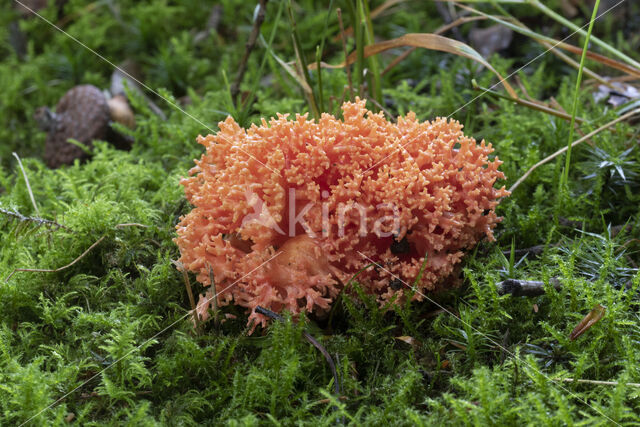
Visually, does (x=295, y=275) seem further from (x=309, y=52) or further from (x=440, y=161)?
(x=309, y=52)

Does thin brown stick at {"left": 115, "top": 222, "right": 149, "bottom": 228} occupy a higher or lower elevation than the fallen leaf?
lower

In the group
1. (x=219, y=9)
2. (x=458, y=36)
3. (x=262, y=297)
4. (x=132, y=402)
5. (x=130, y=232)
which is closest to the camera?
(x=132, y=402)

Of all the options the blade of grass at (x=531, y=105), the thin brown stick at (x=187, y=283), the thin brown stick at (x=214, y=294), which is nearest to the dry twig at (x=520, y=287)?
the blade of grass at (x=531, y=105)

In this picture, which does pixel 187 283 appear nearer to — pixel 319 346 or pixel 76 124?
pixel 319 346

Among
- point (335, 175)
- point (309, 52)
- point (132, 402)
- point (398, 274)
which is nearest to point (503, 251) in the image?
point (398, 274)

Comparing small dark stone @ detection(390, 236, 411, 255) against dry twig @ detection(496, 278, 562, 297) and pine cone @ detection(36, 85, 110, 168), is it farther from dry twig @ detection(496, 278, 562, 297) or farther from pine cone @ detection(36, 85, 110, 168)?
pine cone @ detection(36, 85, 110, 168)

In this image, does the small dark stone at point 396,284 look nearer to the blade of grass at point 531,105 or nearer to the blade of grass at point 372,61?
the blade of grass at point 531,105

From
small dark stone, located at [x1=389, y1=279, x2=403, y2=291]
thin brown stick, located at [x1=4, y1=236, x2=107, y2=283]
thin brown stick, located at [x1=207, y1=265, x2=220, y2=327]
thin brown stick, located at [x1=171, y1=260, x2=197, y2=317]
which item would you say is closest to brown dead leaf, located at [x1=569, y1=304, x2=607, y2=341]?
small dark stone, located at [x1=389, y1=279, x2=403, y2=291]

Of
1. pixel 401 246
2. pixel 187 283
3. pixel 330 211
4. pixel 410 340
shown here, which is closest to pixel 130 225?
pixel 187 283
